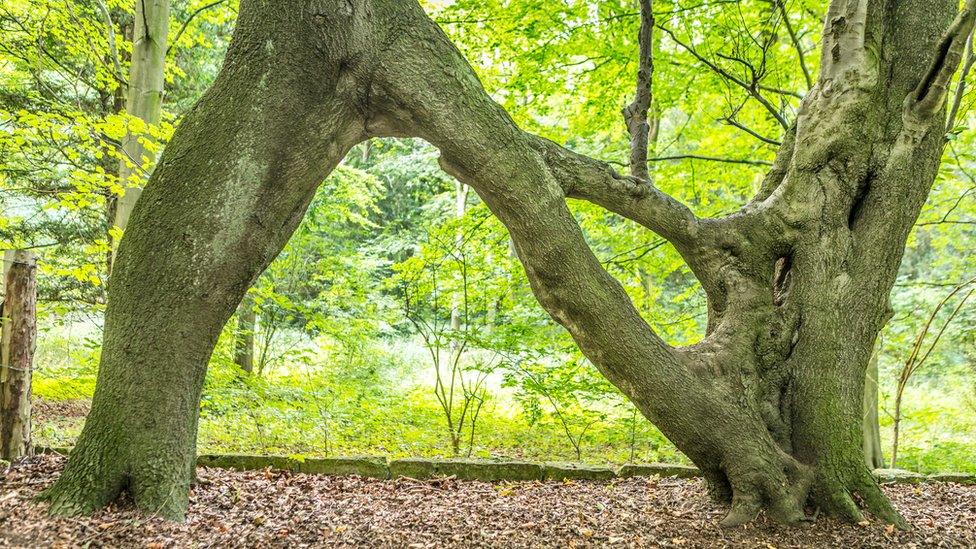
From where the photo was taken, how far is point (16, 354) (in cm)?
343

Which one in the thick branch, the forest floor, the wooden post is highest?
the thick branch

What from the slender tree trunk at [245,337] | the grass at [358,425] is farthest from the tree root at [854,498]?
the slender tree trunk at [245,337]

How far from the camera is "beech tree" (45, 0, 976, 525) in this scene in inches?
109

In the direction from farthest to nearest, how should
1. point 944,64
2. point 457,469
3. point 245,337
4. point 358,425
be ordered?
point 245,337 < point 358,425 < point 457,469 < point 944,64

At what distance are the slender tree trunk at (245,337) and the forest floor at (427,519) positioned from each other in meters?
3.78

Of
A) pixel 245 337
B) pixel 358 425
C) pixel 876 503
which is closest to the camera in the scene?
pixel 876 503

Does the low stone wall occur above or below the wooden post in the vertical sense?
below

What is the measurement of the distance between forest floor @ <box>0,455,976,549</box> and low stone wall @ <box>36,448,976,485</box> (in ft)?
0.46

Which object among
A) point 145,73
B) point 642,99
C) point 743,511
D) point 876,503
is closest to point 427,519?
point 743,511

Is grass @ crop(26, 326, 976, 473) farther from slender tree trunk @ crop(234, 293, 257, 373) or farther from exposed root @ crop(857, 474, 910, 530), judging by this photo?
exposed root @ crop(857, 474, 910, 530)

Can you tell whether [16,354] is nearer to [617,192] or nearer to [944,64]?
[617,192]

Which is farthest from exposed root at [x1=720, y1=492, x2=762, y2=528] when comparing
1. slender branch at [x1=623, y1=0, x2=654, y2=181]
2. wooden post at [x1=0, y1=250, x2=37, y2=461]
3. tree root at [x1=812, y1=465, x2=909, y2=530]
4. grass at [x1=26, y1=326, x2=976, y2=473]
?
wooden post at [x1=0, y1=250, x2=37, y2=461]

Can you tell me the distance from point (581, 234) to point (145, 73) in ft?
16.3

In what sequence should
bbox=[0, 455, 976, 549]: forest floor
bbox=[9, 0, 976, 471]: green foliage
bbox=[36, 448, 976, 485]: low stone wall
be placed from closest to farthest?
bbox=[0, 455, 976, 549]: forest floor, bbox=[36, 448, 976, 485]: low stone wall, bbox=[9, 0, 976, 471]: green foliage
